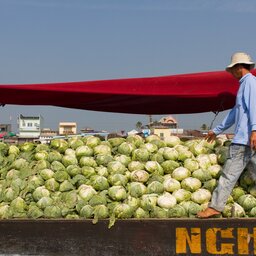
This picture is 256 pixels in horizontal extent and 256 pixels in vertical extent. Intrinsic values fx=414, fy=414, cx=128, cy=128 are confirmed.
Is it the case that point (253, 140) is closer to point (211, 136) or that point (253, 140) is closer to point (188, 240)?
point (211, 136)

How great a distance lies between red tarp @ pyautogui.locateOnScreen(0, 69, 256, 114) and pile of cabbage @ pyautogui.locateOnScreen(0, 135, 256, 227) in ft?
1.77

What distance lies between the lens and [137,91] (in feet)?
16.7

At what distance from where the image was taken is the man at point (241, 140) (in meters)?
3.97

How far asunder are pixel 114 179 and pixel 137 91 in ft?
3.87

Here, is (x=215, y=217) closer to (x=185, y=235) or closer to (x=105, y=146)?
(x=185, y=235)

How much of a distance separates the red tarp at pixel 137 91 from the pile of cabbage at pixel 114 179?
0.54 meters

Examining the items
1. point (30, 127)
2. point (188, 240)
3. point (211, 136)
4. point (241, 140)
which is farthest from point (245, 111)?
point (30, 127)

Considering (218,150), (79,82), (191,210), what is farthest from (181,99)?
(191,210)

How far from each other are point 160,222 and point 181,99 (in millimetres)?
1921

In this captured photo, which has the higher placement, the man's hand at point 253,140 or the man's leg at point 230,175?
the man's hand at point 253,140

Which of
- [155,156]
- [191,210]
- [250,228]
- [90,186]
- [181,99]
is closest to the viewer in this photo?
[250,228]

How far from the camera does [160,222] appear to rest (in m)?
3.92

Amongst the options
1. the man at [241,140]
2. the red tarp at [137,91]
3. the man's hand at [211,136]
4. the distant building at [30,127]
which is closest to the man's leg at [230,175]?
the man at [241,140]

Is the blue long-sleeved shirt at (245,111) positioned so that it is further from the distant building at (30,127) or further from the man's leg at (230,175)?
the distant building at (30,127)
